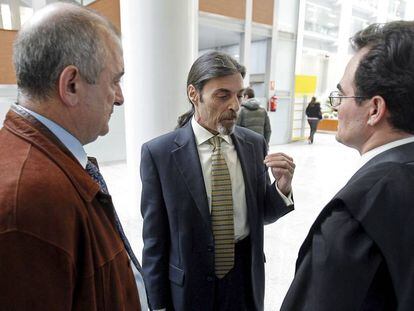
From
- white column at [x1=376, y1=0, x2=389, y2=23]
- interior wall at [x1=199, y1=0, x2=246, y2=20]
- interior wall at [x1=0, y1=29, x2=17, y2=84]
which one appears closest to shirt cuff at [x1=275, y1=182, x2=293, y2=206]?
interior wall at [x1=0, y1=29, x2=17, y2=84]

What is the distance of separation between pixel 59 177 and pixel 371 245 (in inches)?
29.3

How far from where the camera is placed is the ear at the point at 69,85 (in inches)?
28.8

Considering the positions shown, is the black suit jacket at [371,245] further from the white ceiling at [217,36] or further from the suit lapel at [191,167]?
the white ceiling at [217,36]

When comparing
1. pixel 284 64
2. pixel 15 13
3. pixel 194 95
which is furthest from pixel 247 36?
pixel 194 95

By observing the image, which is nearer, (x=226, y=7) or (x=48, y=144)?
(x=48, y=144)

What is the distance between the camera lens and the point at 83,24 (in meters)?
0.76

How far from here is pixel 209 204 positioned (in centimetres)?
136

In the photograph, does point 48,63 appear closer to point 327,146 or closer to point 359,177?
point 359,177

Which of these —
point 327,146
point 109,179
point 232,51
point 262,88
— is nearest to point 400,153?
point 109,179

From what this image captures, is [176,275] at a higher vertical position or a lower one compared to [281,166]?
lower

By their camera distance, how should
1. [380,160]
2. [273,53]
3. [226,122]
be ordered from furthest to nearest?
[273,53] → [226,122] → [380,160]

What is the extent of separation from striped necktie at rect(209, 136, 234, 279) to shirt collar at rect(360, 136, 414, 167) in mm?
614

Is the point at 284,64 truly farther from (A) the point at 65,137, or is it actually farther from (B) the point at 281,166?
(A) the point at 65,137

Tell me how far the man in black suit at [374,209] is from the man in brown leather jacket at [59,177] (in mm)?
530
